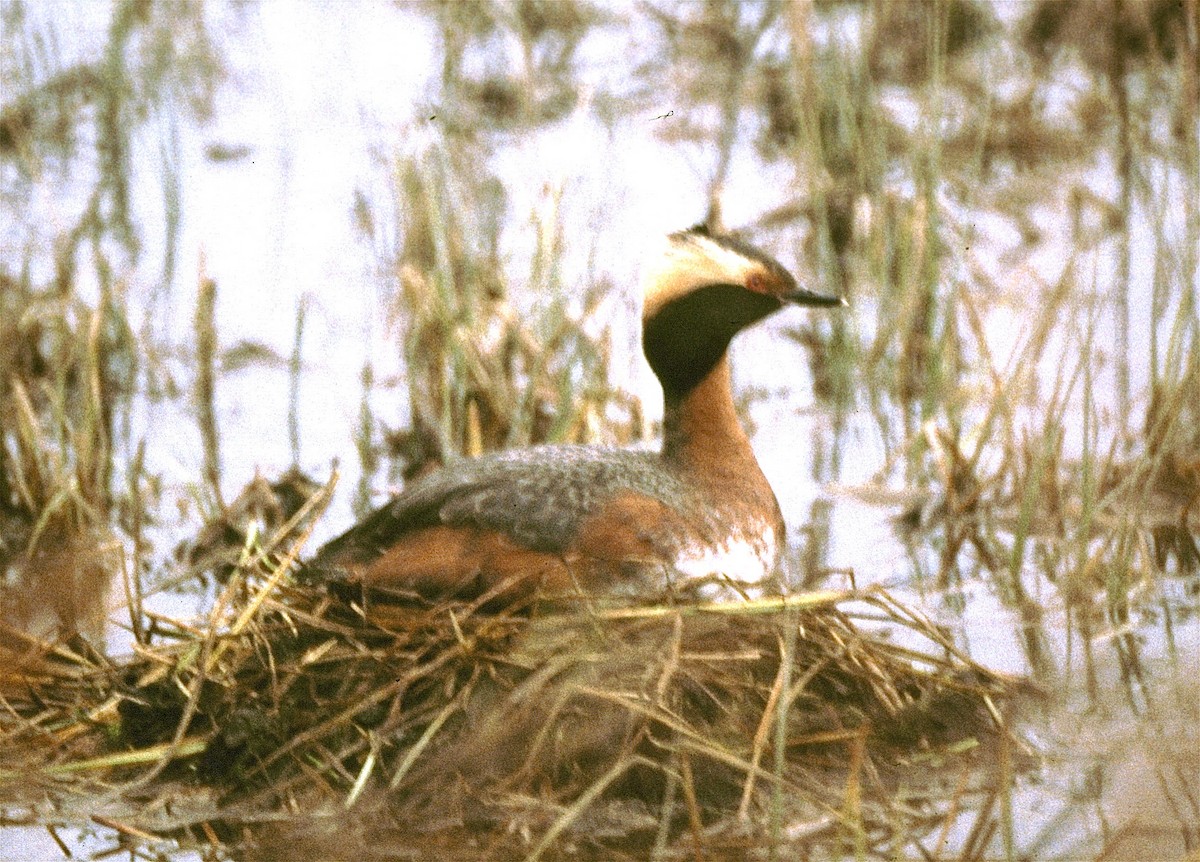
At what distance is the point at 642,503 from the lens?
5.18m

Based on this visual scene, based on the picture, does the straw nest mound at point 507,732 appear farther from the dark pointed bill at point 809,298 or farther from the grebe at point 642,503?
the dark pointed bill at point 809,298

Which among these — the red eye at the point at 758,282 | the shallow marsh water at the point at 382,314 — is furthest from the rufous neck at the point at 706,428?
the shallow marsh water at the point at 382,314

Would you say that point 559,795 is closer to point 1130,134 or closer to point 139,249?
point 139,249

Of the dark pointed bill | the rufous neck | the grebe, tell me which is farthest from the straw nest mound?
the dark pointed bill

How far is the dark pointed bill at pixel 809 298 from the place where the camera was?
18.2 feet

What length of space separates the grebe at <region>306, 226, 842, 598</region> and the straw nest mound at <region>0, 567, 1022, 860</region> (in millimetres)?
139

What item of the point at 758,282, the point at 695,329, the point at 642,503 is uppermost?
the point at 758,282

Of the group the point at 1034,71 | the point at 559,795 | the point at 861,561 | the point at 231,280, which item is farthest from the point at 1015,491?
the point at 1034,71

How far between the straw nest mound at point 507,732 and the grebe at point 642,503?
14 centimetres

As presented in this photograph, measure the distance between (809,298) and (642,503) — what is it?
0.78m

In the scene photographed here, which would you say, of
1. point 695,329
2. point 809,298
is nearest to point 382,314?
point 695,329

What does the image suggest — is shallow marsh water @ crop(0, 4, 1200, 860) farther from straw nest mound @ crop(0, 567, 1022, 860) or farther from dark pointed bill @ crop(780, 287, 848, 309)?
dark pointed bill @ crop(780, 287, 848, 309)

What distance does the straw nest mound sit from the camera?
4.45m

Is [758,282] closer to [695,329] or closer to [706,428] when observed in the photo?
[695,329]
